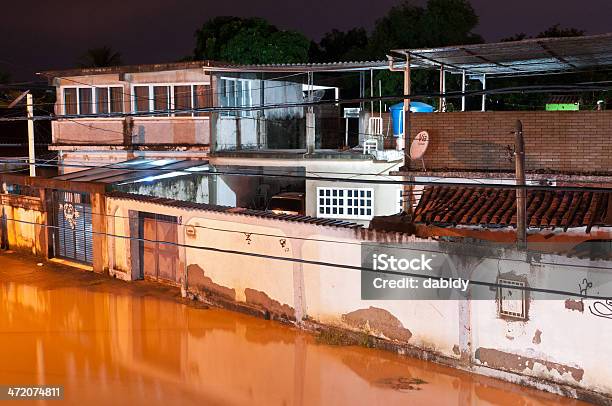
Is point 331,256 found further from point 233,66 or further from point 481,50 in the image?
point 233,66

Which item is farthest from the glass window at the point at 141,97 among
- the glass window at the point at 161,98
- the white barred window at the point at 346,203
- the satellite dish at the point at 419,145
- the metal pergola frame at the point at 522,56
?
the satellite dish at the point at 419,145

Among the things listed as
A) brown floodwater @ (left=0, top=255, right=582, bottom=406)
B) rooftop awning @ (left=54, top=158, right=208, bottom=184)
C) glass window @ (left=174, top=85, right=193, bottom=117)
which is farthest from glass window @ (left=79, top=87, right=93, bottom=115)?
brown floodwater @ (left=0, top=255, right=582, bottom=406)

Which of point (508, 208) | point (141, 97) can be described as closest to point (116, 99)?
point (141, 97)

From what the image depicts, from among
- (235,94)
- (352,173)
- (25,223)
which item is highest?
(235,94)

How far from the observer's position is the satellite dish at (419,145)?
558 inches

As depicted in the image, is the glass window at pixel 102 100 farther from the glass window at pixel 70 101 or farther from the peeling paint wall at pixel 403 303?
the peeling paint wall at pixel 403 303

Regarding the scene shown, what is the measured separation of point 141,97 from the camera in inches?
919

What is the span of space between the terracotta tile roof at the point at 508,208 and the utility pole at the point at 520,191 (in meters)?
0.58

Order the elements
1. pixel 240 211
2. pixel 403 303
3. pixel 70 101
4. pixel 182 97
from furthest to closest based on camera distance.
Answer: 1. pixel 70 101
2. pixel 182 97
3. pixel 240 211
4. pixel 403 303

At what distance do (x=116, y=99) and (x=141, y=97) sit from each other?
4.22ft

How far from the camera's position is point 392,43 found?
105 ft

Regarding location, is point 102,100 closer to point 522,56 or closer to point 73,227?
point 73,227

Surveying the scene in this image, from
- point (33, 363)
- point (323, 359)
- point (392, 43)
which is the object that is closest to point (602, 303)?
point (323, 359)

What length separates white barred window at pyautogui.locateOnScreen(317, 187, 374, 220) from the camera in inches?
763
